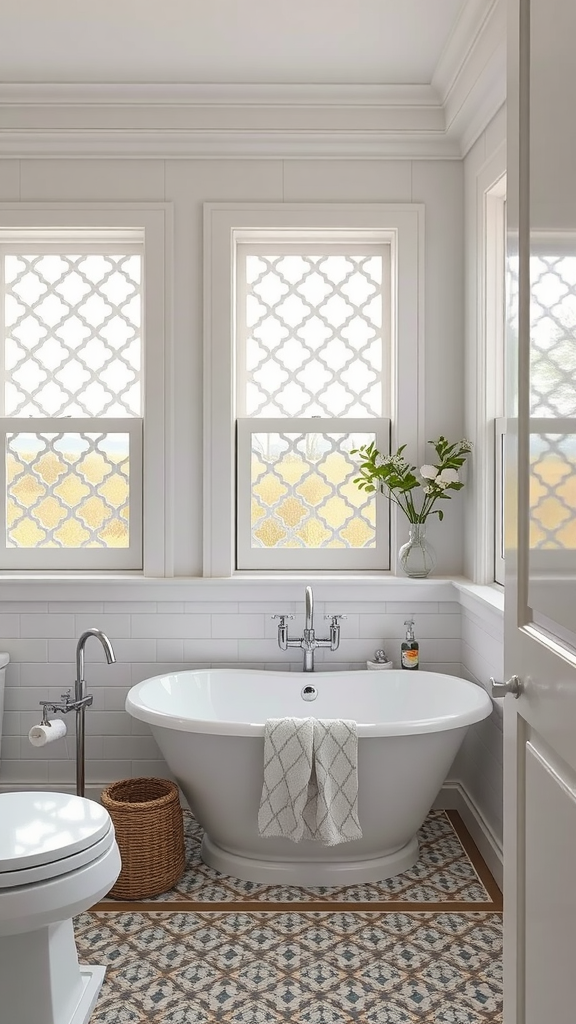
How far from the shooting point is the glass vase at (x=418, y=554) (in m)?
3.48

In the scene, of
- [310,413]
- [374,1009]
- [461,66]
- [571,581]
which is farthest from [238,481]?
[571,581]

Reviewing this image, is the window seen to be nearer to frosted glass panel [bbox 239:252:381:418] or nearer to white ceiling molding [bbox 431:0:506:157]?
white ceiling molding [bbox 431:0:506:157]

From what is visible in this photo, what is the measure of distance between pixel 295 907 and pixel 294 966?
1.08 feet

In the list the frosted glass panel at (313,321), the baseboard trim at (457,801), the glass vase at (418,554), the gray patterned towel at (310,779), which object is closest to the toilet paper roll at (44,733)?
the baseboard trim at (457,801)

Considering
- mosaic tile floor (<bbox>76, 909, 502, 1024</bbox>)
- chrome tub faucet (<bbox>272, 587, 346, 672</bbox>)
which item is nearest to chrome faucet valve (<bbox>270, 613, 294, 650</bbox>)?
chrome tub faucet (<bbox>272, 587, 346, 672</bbox>)

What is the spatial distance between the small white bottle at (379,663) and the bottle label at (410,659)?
67mm

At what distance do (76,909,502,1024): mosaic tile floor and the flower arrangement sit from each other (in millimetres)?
1574

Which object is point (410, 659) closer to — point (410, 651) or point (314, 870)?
point (410, 651)

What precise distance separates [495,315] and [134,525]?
1.76 m

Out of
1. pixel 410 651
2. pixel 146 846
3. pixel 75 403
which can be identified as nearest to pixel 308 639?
pixel 410 651

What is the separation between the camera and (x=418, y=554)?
3.47 m

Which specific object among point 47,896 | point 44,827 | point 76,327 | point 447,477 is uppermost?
point 76,327

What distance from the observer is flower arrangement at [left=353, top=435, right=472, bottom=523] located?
338 cm

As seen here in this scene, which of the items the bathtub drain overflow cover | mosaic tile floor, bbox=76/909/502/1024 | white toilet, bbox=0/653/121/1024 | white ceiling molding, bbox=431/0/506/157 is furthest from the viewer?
the bathtub drain overflow cover
